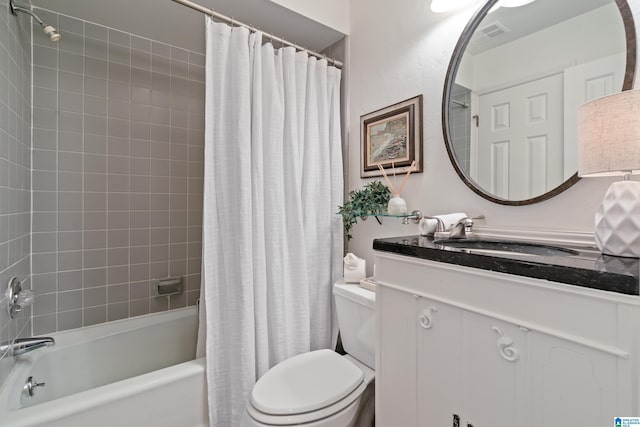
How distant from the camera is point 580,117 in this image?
0.75 m

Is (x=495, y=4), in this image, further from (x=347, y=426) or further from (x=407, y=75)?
(x=347, y=426)

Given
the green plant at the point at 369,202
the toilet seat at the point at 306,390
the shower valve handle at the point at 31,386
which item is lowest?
the shower valve handle at the point at 31,386

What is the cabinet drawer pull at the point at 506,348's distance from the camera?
0.67m

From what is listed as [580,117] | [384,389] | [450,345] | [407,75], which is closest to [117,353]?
[384,389]

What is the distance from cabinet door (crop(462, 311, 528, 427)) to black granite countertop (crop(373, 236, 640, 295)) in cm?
14

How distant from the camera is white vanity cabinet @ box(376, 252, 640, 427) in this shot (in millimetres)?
547

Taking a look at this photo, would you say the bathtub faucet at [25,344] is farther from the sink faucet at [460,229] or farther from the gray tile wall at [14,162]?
the sink faucet at [460,229]

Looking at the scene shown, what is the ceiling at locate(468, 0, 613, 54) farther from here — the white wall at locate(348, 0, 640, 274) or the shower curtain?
the shower curtain

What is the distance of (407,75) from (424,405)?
1.43 m

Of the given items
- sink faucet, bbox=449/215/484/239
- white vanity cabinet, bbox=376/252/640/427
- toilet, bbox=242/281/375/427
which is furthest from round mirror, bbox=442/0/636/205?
toilet, bbox=242/281/375/427

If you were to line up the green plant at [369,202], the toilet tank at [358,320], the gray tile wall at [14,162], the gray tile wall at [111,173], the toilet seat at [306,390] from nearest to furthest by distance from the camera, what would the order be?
the toilet seat at [306,390] → the gray tile wall at [14,162] → the toilet tank at [358,320] → the green plant at [369,202] → the gray tile wall at [111,173]

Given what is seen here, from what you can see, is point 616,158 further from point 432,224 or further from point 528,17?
point 528,17

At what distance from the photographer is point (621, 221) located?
0.68 m

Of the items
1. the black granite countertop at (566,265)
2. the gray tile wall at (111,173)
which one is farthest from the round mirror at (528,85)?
the gray tile wall at (111,173)
